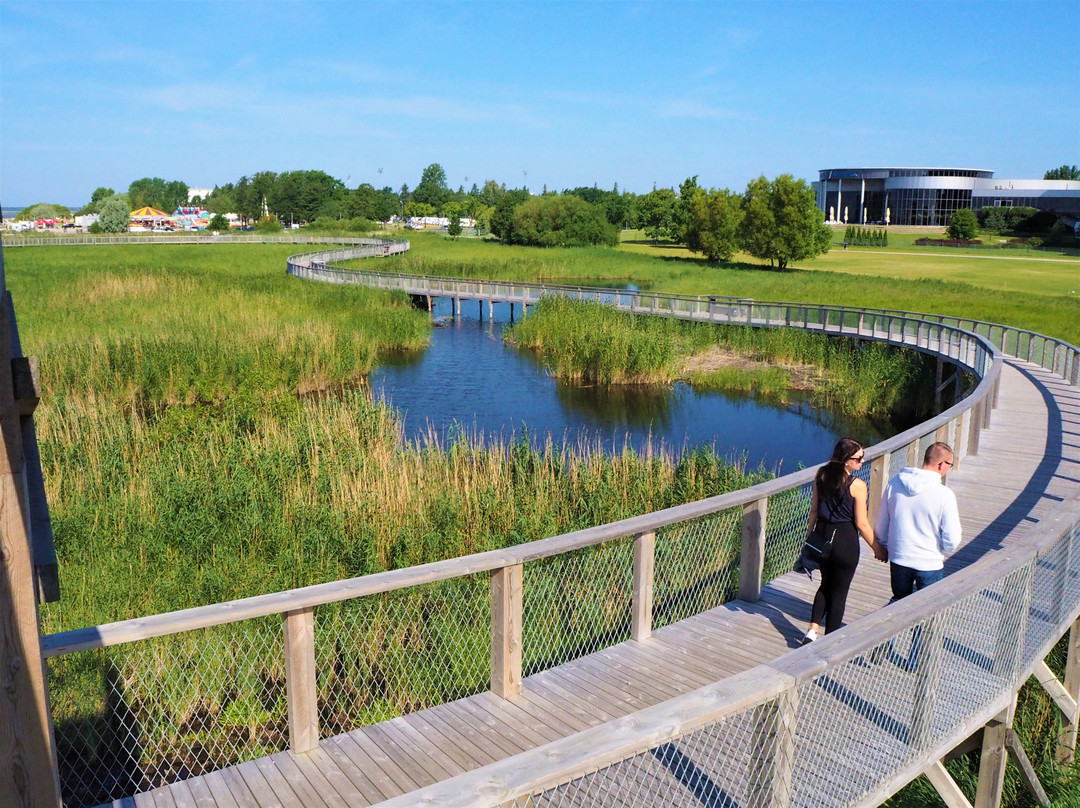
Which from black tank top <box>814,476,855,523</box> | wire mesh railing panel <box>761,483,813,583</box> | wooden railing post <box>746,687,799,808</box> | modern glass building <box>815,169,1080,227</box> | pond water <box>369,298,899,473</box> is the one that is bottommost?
pond water <box>369,298,899,473</box>

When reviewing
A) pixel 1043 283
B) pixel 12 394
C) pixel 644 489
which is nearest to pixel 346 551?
pixel 644 489

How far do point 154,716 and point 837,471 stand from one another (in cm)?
553

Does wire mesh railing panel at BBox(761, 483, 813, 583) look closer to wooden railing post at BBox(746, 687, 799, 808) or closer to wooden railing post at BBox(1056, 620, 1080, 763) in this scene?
wooden railing post at BBox(1056, 620, 1080, 763)

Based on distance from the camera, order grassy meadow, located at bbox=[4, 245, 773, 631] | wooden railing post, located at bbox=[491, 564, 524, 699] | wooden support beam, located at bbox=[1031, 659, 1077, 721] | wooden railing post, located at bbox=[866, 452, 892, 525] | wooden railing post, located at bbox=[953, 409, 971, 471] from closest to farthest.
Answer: wooden railing post, located at bbox=[491, 564, 524, 699]
wooden support beam, located at bbox=[1031, 659, 1077, 721]
wooden railing post, located at bbox=[866, 452, 892, 525]
grassy meadow, located at bbox=[4, 245, 773, 631]
wooden railing post, located at bbox=[953, 409, 971, 471]

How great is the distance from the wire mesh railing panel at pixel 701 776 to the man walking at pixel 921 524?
2.07 meters

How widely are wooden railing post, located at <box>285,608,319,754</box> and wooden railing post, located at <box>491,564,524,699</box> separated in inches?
45.1

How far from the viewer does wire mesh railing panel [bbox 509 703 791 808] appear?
4000mm

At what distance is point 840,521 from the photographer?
21.3 feet

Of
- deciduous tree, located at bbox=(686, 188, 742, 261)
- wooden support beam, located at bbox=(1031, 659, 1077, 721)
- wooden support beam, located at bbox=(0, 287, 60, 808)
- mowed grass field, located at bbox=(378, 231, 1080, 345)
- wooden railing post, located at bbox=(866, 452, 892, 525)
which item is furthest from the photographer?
deciduous tree, located at bbox=(686, 188, 742, 261)

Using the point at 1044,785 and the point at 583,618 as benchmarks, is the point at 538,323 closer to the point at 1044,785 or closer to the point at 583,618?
the point at 583,618

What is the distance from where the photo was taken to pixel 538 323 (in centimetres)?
3547

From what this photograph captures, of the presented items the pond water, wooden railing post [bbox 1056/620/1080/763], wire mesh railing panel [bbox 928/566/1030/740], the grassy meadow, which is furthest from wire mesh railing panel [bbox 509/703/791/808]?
the pond water

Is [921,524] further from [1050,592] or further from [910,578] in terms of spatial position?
[1050,592]

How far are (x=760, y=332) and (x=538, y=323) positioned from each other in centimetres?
833
